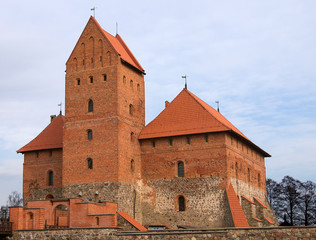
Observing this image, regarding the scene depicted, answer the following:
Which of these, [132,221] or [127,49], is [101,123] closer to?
[132,221]

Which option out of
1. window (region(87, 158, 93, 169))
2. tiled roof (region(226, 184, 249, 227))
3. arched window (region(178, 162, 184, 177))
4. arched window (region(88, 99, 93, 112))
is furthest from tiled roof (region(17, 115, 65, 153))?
tiled roof (region(226, 184, 249, 227))

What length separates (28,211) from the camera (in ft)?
93.6

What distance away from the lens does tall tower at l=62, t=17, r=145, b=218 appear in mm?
32875

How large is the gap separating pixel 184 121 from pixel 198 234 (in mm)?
14711

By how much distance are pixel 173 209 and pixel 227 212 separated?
3.96 m

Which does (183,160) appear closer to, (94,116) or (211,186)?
(211,186)

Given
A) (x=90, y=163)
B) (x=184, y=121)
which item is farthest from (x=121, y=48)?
(x=90, y=163)

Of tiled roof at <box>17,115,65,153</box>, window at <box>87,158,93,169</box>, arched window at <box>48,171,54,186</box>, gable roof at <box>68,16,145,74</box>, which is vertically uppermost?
gable roof at <box>68,16,145,74</box>

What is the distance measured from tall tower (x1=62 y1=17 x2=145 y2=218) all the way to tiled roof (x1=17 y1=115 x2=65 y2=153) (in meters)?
3.07

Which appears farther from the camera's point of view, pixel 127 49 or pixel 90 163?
pixel 127 49

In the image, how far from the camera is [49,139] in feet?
126

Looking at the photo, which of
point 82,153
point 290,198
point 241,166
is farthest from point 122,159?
point 290,198

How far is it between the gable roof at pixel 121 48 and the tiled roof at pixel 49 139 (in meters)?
7.90

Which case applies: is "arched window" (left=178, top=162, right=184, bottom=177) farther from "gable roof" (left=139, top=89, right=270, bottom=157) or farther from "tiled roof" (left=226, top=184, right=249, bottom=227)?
"tiled roof" (left=226, top=184, right=249, bottom=227)
